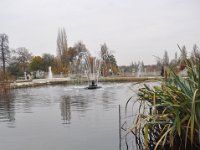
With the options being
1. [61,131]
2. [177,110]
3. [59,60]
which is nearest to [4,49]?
[59,60]

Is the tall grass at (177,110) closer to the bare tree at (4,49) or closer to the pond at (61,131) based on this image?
the pond at (61,131)

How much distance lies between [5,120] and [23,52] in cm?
6343

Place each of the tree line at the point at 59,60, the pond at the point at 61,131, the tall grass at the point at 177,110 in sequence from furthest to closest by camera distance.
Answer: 1. the tree line at the point at 59,60
2. the pond at the point at 61,131
3. the tall grass at the point at 177,110

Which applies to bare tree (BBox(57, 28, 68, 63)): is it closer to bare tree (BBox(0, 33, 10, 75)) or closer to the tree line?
the tree line

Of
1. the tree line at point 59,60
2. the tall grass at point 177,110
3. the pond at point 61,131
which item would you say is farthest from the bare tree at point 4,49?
the tall grass at point 177,110

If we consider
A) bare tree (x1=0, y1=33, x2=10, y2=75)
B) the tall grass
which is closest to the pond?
the tall grass

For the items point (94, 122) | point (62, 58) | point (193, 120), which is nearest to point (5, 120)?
point (94, 122)

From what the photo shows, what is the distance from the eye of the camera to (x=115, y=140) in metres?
8.29

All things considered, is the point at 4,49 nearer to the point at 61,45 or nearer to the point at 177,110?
the point at 61,45

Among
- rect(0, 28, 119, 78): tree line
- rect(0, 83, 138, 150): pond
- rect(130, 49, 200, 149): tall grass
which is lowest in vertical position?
rect(0, 83, 138, 150): pond

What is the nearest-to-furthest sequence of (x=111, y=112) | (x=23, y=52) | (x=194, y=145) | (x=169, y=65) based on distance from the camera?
1. (x=194, y=145)
2. (x=169, y=65)
3. (x=111, y=112)
4. (x=23, y=52)

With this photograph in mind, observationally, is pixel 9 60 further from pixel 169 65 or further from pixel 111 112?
pixel 169 65

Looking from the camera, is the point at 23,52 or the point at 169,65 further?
the point at 23,52

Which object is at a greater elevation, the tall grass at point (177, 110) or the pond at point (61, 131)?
the tall grass at point (177, 110)
